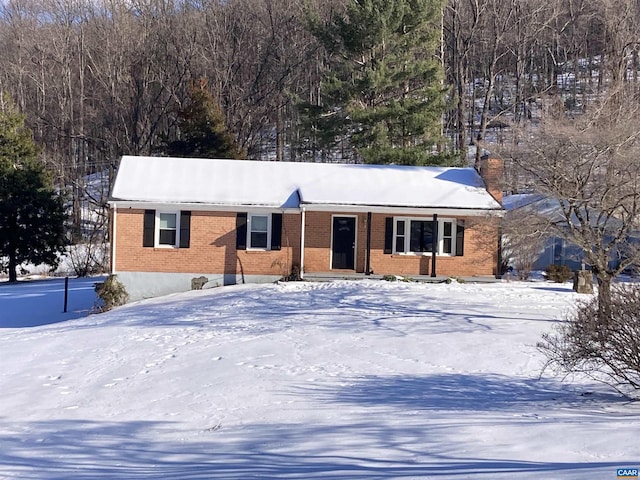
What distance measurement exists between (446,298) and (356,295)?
2618mm

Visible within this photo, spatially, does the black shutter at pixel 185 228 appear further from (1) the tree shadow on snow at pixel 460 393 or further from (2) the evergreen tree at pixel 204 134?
(2) the evergreen tree at pixel 204 134

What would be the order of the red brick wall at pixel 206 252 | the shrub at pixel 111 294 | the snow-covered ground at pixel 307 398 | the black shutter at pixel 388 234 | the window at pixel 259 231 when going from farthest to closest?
the black shutter at pixel 388 234, the window at pixel 259 231, the red brick wall at pixel 206 252, the shrub at pixel 111 294, the snow-covered ground at pixel 307 398

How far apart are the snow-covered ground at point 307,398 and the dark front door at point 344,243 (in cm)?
587

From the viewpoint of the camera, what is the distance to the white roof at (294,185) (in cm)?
2523

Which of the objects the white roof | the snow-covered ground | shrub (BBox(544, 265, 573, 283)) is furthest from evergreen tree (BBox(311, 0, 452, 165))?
the snow-covered ground

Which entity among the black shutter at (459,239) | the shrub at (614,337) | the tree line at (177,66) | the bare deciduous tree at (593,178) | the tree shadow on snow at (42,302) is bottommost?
the tree shadow on snow at (42,302)

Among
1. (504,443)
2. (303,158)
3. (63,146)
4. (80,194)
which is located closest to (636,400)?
(504,443)

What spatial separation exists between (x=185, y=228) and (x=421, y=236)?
851cm

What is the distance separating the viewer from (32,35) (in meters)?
59.9

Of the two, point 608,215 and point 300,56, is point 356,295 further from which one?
point 300,56

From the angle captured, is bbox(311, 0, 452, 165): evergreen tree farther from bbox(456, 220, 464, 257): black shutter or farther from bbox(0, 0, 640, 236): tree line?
bbox(456, 220, 464, 257): black shutter

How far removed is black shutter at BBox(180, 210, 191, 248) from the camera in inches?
998
